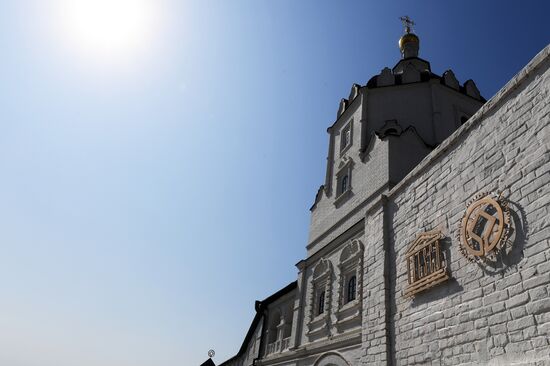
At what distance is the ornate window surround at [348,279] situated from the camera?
10.5m

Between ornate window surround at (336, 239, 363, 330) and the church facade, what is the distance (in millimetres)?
38

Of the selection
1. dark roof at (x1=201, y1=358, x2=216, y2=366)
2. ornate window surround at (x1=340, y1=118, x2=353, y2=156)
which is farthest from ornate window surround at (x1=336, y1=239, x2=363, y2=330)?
dark roof at (x1=201, y1=358, x2=216, y2=366)

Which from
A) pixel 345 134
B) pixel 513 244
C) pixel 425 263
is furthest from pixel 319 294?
pixel 513 244

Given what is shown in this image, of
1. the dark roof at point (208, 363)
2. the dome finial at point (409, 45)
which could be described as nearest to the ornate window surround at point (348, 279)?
the dome finial at point (409, 45)

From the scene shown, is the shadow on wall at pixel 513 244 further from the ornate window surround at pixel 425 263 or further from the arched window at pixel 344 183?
the arched window at pixel 344 183

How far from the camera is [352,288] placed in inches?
444

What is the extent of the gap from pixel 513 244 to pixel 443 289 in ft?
5.24

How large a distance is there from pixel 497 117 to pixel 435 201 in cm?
188

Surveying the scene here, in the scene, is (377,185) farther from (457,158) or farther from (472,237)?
(472,237)

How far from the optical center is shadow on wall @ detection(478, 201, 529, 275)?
5.72 metres

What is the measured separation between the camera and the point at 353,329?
400 inches

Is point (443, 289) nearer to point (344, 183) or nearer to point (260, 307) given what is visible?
point (344, 183)

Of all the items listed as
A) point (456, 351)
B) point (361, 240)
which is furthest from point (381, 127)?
point (456, 351)

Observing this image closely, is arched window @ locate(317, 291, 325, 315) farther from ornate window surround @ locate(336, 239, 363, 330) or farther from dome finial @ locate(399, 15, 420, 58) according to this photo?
dome finial @ locate(399, 15, 420, 58)
